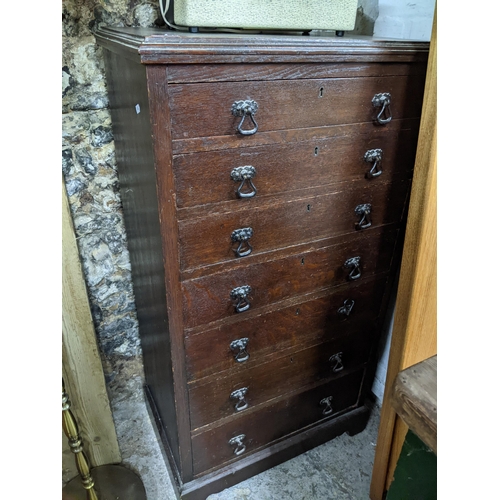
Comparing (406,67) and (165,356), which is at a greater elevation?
(406,67)

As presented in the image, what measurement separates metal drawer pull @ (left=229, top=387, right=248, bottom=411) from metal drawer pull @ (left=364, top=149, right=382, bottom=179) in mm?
741

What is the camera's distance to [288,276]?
125 centimetres

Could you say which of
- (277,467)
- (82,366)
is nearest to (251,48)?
(82,366)

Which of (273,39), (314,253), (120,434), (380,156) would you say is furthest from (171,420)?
(273,39)

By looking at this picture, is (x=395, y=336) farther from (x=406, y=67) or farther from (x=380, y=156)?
(x=406, y=67)

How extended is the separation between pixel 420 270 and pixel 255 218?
0.40 m

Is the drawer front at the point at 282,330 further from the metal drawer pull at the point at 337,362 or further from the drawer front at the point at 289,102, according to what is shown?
the drawer front at the point at 289,102

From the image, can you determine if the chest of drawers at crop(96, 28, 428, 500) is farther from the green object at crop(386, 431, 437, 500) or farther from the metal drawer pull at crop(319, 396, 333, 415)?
the green object at crop(386, 431, 437, 500)

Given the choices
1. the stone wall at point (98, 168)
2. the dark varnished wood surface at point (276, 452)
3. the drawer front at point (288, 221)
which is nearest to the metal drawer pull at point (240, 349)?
the drawer front at point (288, 221)

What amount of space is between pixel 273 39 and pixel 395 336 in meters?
0.77

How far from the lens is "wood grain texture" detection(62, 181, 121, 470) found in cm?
134

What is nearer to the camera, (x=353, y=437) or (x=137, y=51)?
(x=137, y=51)

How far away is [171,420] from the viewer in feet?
4.63

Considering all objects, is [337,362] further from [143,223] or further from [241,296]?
[143,223]
